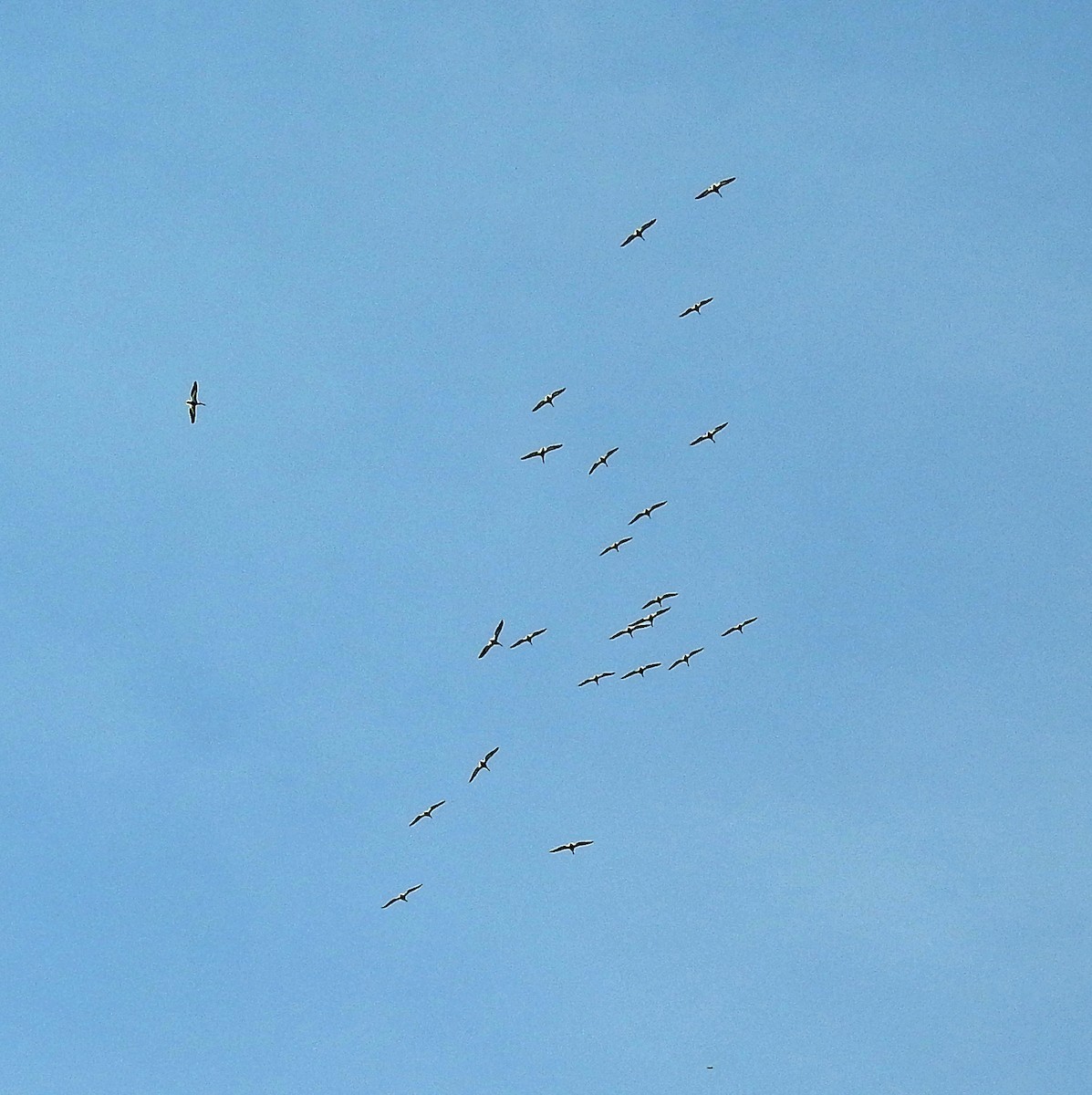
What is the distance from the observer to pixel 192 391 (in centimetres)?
19238
